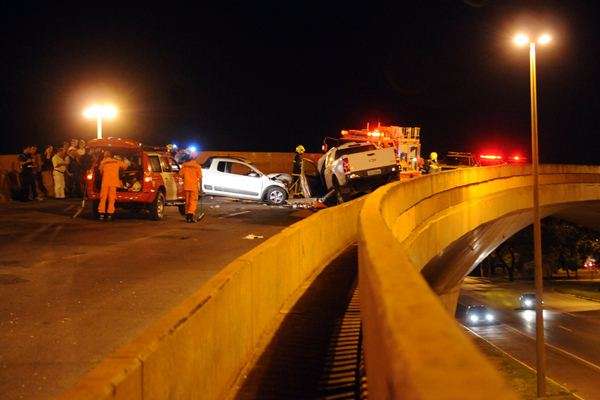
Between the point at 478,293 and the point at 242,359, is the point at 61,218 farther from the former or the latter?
the point at 478,293

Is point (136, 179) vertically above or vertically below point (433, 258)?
above

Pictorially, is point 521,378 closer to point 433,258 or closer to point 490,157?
point 433,258

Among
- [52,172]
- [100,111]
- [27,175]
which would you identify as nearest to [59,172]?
[52,172]

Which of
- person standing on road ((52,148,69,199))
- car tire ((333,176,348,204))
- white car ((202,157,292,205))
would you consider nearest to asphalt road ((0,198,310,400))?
person standing on road ((52,148,69,199))

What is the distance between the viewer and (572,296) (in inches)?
2564

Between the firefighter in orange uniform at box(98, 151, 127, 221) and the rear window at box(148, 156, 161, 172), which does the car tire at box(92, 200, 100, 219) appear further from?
the rear window at box(148, 156, 161, 172)

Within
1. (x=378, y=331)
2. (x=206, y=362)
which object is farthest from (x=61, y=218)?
(x=378, y=331)

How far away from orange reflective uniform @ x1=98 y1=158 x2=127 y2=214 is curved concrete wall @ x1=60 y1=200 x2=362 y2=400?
9247 mm

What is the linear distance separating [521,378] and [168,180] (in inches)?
696

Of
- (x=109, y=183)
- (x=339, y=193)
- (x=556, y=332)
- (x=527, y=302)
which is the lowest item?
(x=556, y=332)

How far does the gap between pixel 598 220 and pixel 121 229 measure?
4757cm

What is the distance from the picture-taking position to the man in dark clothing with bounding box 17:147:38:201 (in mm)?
25750

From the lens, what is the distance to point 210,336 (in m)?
6.16

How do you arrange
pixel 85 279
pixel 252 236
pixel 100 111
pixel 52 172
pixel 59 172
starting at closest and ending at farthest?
pixel 85 279
pixel 252 236
pixel 59 172
pixel 52 172
pixel 100 111
